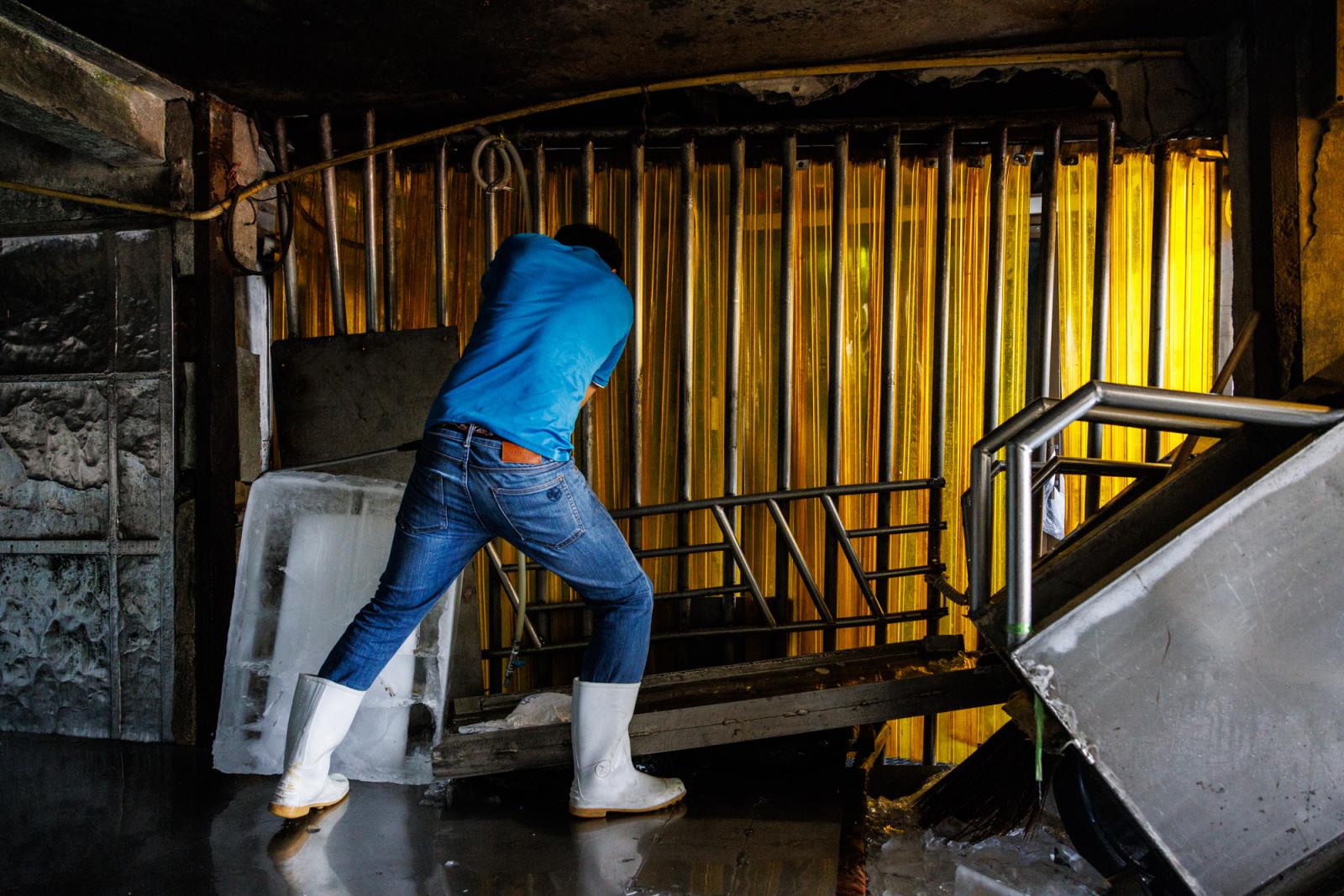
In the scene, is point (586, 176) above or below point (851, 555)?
above

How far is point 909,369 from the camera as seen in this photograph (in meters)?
4.36

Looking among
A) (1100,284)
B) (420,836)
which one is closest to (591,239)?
(420,836)

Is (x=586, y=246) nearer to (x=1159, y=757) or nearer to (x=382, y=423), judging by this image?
(x=382, y=423)

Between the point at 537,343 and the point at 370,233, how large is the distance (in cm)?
198

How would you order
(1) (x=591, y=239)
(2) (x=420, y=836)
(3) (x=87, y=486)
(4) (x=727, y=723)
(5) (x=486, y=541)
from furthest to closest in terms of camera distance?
(3) (x=87, y=486) < (1) (x=591, y=239) < (4) (x=727, y=723) < (5) (x=486, y=541) < (2) (x=420, y=836)

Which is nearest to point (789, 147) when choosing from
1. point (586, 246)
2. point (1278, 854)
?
point (586, 246)

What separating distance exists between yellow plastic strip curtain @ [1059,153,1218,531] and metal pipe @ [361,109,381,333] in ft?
10.9

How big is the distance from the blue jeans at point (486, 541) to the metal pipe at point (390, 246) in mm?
1761

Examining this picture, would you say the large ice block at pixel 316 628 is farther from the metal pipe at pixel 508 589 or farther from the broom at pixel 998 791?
the broom at pixel 998 791

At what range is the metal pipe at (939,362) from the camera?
166 inches

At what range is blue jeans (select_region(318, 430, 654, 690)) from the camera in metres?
2.70

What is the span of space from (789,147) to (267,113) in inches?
99.8

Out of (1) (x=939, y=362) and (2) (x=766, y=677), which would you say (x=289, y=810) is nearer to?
(2) (x=766, y=677)

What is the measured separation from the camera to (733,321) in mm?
4316
